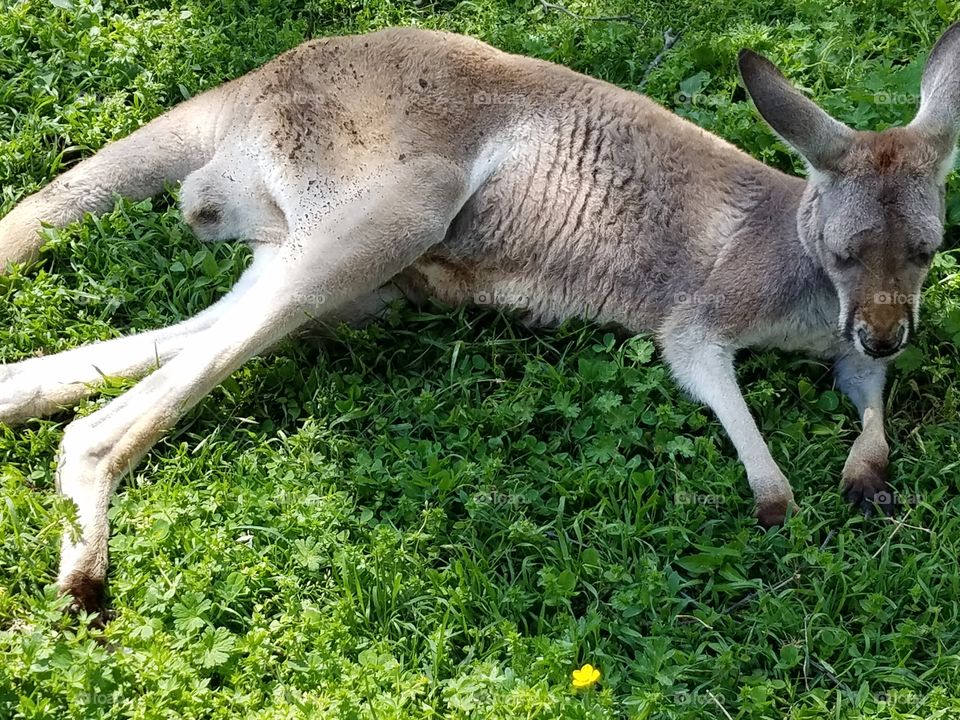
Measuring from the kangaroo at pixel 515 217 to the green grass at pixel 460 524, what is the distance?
0.47ft

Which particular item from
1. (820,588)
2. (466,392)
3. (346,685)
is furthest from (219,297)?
(820,588)

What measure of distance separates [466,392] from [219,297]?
1.15 metres

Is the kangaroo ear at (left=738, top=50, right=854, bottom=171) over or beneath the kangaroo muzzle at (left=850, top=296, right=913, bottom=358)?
over

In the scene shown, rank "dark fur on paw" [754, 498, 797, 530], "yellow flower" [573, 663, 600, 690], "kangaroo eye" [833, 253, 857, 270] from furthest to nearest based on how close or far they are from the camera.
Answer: "kangaroo eye" [833, 253, 857, 270] → "dark fur on paw" [754, 498, 797, 530] → "yellow flower" [573, 663, 600, 690]

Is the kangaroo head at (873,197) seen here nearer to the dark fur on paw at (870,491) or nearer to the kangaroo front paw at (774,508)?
the dark fur on paw at (870,491)

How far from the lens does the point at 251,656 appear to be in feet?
11.3

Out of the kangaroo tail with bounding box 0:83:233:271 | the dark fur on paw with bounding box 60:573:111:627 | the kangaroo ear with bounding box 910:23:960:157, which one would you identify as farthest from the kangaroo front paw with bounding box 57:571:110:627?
the kangaroo ear with bounding box 910:23:960:157

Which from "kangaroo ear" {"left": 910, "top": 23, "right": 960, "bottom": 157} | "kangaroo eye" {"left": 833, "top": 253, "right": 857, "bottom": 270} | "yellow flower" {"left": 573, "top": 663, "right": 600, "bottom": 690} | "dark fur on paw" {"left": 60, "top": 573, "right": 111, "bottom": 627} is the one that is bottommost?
"dark fur on paw" {"left": 60, "top": 573, "right": 111, "bottom": 627}

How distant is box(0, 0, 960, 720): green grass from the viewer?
11.3 feet

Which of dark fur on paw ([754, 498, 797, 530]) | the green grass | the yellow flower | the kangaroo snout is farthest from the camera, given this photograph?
the kangaroo snout

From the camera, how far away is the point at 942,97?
14.5 feet

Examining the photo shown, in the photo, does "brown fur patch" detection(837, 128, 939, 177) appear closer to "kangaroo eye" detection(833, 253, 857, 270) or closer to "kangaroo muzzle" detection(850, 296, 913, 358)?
"kangaroo eye" detection(833, 253, 857, 270)

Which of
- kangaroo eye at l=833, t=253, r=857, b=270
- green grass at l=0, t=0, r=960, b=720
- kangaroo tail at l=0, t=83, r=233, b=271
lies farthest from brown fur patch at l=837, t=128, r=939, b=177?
kangaroo tail at l=0, t=83, r=233, b=271

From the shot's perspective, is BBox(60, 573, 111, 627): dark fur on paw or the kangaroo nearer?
BBox(60, 573, 111, 627): dark fur on paw
